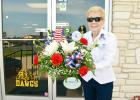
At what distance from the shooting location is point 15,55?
227 inches

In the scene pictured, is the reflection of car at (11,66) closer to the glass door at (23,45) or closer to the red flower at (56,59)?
the glass door at (23,45)

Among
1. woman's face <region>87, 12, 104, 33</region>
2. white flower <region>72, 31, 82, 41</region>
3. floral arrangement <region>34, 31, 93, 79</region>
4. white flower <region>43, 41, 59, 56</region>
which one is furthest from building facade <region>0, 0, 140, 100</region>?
white flower <region>43, 41, 59, 56</region>

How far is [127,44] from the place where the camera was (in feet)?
17.7

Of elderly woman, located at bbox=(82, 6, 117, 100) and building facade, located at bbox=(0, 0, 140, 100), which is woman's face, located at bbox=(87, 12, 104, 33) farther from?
building facade, located at bbox=(0, 0, 140, 100)

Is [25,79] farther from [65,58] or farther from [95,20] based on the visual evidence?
[65,58]

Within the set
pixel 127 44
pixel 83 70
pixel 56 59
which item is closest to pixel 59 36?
pixel 56 59

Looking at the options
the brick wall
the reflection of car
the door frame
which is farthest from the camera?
the reflection of car

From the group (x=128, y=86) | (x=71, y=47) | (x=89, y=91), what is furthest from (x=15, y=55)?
(x=71, y=47)

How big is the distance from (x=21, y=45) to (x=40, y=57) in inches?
102

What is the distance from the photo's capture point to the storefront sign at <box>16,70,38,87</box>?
19.1 ft

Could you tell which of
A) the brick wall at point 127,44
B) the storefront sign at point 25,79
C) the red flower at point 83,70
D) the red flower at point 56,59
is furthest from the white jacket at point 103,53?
the storefront sign at point 25,79

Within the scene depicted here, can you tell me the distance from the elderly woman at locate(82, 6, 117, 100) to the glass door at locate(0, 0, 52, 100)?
2216 millimetres

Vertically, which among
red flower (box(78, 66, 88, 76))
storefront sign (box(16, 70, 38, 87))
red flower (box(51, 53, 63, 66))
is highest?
red flower (box(51, 53, 63, 66))

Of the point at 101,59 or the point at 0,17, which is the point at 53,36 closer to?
the point at 101,59
